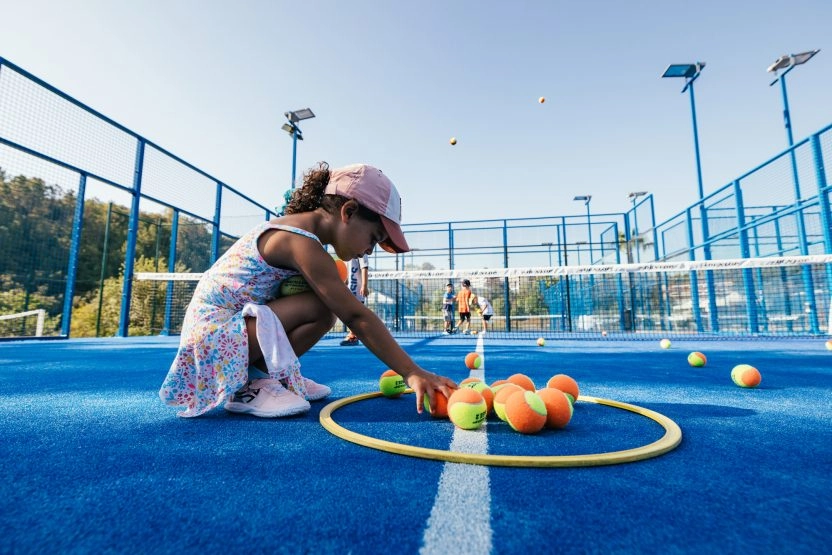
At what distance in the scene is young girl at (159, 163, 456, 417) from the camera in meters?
2.03

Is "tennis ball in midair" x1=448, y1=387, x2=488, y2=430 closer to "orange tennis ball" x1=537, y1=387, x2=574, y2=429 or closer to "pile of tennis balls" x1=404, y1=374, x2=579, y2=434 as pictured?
"pile of tennis balls" x1=404, y1=374, x2=579, y2=434

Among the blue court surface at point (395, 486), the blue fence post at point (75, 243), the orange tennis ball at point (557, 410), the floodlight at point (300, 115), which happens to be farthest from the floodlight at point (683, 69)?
the blue fence post at point (75, 243)

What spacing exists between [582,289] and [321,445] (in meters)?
16.7

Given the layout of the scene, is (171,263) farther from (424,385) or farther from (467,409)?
(467,409)

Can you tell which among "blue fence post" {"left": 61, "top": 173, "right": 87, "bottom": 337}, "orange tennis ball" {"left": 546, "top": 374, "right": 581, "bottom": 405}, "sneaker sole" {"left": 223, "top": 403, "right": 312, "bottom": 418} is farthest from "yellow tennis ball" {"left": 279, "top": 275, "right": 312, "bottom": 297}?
"blue fence post" {"left": 61, "top": 173, "right": 87, "bottom": 337}

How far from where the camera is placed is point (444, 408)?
2121 mm

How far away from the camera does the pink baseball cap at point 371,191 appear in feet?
7.13

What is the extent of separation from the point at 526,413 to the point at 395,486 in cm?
80

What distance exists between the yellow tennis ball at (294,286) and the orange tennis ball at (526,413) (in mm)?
1317

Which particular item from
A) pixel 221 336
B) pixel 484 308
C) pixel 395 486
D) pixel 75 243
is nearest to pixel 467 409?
→ pixel 395 486

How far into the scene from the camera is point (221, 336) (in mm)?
2162

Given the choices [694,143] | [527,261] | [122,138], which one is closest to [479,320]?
[527,261]

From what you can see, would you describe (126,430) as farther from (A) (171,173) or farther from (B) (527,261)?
(B) (527,261)

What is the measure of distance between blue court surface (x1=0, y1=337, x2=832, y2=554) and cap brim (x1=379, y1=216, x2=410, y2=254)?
925 millimetres
